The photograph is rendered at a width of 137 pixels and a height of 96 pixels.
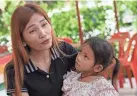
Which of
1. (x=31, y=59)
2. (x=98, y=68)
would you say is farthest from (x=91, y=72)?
(x=31, y=59)

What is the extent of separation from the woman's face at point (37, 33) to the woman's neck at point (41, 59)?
0.30 ft

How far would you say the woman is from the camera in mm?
1321

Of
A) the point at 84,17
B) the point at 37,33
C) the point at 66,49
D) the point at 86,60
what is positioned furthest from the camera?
the point at 84,17

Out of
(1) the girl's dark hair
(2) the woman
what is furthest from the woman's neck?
(1) the girl's dark hair

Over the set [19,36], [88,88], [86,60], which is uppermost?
[19,36]

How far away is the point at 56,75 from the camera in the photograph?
4.67 ft

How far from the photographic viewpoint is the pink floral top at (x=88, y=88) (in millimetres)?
1359

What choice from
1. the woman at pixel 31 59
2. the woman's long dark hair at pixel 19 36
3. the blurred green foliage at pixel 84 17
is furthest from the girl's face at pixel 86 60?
the blurred green foliage at pixel 84 17

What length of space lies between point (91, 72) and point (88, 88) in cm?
10

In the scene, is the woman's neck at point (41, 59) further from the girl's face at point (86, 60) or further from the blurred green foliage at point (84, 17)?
the blurred green foliage at point (84, 17)

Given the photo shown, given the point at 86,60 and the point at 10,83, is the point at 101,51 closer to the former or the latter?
the point at 86,60

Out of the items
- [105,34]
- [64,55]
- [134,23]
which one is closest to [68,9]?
[105,34]

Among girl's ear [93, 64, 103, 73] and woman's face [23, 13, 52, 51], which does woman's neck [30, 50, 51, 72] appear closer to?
woman's face [23, 13, 52, 51]

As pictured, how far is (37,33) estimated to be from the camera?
51.9 inches
